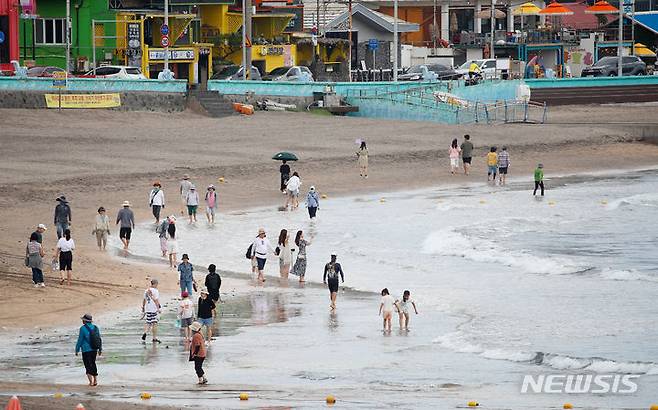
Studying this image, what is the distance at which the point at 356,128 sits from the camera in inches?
2084

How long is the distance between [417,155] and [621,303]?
22.8m

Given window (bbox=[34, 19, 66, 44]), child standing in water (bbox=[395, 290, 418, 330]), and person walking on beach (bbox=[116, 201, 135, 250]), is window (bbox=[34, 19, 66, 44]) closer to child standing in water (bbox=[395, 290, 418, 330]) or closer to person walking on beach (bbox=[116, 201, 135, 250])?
person walking on beach (bbox=[116, 201, 135, 250])

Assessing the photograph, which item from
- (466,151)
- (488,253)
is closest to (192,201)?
(488,253)

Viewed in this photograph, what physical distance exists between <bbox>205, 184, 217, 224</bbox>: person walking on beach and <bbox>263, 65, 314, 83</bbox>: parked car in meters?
27.4

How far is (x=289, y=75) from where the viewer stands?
63.2 m

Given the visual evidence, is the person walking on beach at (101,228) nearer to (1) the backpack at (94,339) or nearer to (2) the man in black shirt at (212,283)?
(2) the man in black shirt at (212,283)

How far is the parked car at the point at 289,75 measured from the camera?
62.6m

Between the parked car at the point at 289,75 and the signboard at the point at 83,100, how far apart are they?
12.4 metres

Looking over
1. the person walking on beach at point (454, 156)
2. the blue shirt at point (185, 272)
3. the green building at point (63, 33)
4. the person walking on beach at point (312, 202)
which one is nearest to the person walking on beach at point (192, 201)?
the person walking on beach at point (312, 202)

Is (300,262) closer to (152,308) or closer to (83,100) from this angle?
(152,308)

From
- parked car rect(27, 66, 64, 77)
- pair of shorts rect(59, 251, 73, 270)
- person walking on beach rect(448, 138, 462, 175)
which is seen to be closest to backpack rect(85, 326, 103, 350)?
pair of shorts rect(59, 251, 73, 270)

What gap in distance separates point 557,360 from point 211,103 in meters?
33.8

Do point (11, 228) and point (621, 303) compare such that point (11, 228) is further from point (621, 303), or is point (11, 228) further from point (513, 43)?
point (513, 43)

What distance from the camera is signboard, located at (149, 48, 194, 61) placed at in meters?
61.0
